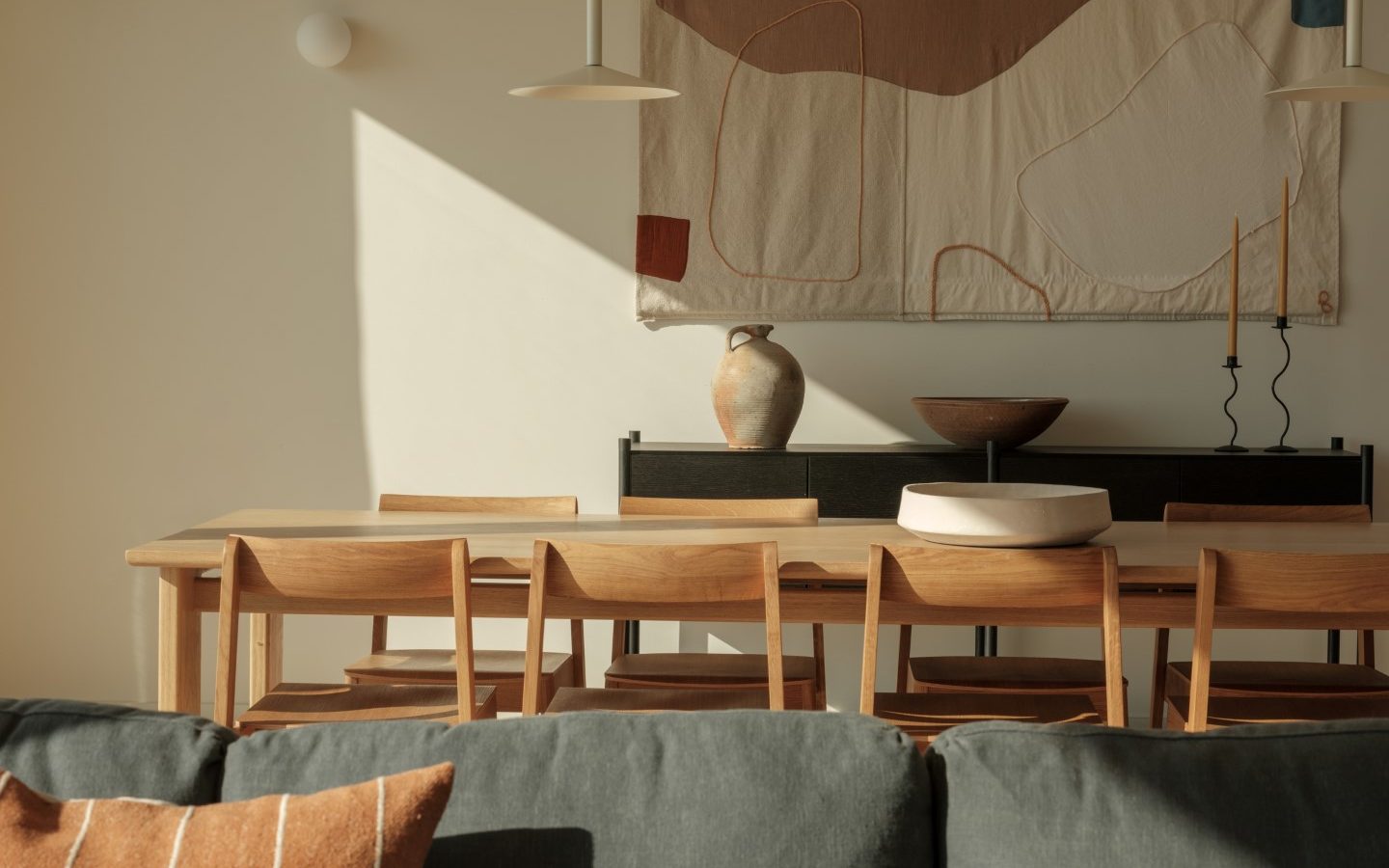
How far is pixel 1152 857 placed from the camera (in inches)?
51.1

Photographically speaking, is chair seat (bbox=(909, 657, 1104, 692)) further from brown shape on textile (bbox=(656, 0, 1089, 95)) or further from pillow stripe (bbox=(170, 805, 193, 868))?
pillow stripe (bbox=(170, 805, 193, 868))

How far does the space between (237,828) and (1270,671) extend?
2547mm

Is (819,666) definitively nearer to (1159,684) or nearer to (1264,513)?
(1159,684)

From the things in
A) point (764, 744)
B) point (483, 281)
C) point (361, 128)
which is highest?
point (361, 128)

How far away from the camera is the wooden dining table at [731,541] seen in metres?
2.63

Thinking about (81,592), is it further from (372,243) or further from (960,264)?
(960,264)

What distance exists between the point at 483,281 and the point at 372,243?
0.38 m

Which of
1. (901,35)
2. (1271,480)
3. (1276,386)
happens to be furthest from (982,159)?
(1271,480)

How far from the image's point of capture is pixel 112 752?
1.38 metres

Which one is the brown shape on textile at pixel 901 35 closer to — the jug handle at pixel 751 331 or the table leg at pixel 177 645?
the jug handle at pixel 751 331

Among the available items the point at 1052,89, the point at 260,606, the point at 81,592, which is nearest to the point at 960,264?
the point at 1052,89

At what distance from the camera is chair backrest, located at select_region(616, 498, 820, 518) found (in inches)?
129

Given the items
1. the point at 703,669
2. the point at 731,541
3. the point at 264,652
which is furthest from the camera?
the point at 264,652

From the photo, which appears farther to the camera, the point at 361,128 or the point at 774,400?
the point at 361,128
